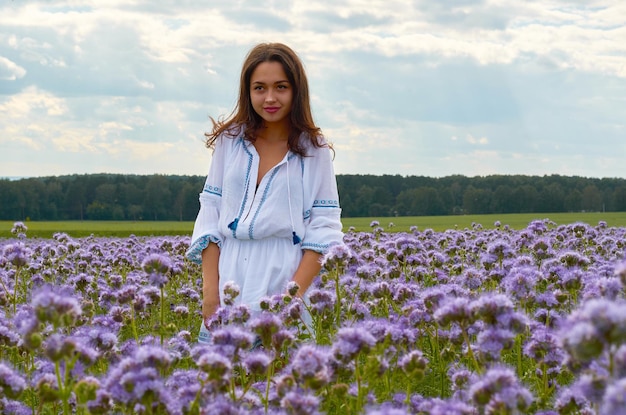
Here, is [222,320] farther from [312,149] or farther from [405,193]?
[405,193]

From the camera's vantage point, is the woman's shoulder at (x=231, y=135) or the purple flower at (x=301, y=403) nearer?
the purple flower at (x=301, y=403)

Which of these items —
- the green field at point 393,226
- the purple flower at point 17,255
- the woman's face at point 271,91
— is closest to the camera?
the woman's face at point 271,91

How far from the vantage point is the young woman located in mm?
6539

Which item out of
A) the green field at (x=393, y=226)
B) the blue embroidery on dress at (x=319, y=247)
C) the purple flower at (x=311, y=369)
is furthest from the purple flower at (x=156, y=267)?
the green field at (x=393, y=226)

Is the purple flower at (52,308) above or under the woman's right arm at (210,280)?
above

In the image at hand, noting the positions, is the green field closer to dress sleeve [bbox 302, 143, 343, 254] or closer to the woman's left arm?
dress sleeve [bbox 302, 143, 343, 254]

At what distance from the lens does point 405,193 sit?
5444 cm

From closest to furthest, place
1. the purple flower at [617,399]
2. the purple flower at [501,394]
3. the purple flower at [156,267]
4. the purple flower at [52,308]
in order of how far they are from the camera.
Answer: the purple flower at [617,399]
the purple flower at [501,394]
the purple flower at [52,308]
the purple flower at [156,267]

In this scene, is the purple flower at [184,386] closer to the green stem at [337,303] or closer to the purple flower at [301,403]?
the purple flower at [301,403]

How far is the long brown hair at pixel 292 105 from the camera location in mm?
6641

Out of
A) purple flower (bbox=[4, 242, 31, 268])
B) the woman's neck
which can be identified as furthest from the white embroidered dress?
purple flower (bbox=[4, 242, 31, 268])

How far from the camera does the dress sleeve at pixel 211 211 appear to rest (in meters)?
6.76

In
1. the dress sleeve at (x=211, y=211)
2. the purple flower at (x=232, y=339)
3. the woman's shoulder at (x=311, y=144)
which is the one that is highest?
the woman's shoulder at (x=311, y=144)

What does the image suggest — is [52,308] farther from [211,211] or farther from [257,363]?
[211,211]
